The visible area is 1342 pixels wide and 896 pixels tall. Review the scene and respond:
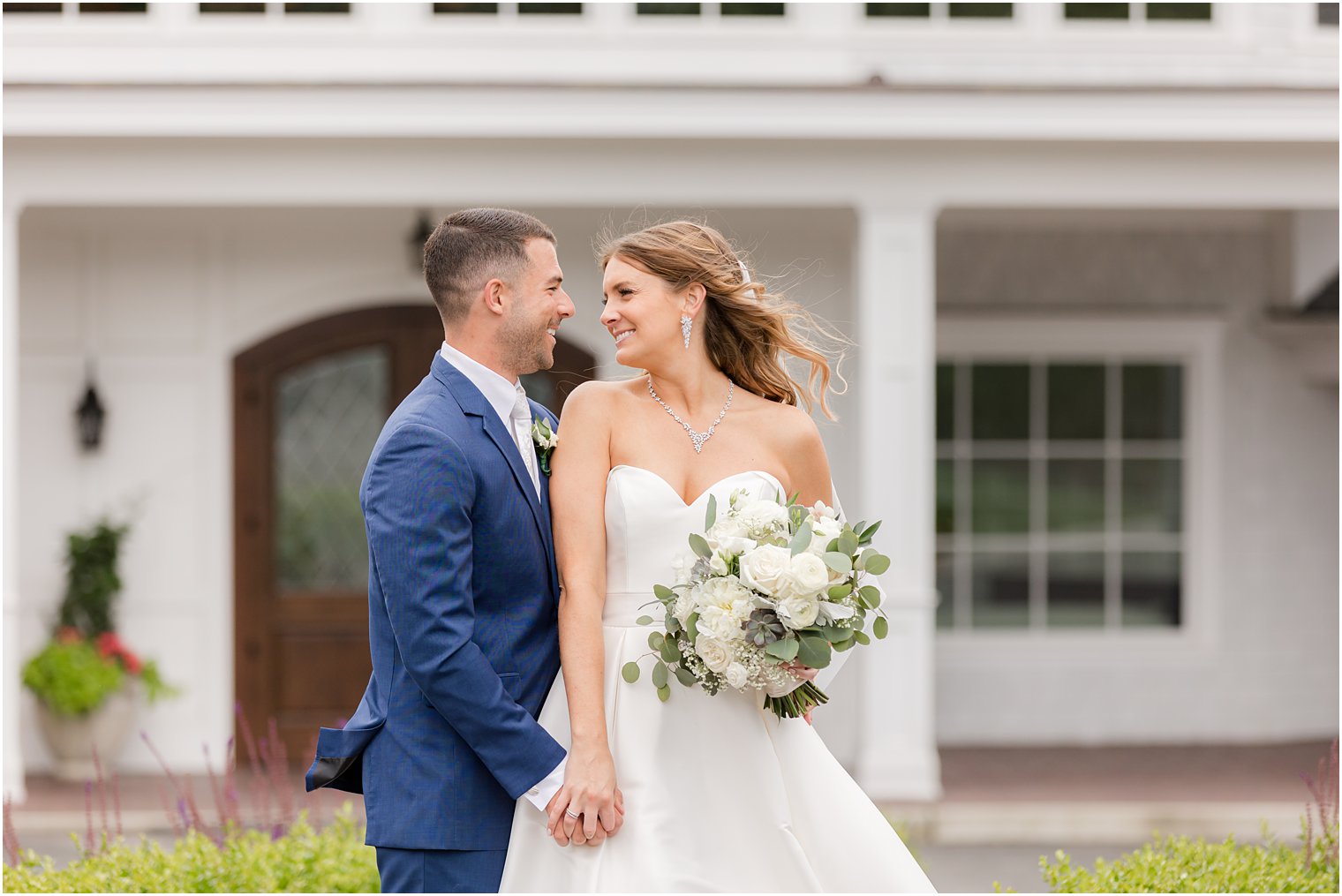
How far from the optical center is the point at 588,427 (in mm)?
3125

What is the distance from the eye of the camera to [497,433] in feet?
9.80

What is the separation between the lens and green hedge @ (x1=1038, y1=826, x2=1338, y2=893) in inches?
157

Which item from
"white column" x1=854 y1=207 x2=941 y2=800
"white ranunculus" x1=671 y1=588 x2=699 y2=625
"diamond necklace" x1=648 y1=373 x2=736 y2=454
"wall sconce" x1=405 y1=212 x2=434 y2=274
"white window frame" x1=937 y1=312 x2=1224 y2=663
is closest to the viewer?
"white ranunculus" x1=671 y1=588 x2=699 y2=625

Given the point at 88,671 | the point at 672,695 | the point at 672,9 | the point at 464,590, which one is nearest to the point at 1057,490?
the point at 672,9

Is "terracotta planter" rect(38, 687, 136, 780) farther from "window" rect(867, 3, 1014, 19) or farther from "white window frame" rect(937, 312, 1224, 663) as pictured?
"window" rect(867, 3, 1014, 19)

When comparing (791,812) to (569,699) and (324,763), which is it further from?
(324,763)

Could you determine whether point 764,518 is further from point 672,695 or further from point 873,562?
point 672,695

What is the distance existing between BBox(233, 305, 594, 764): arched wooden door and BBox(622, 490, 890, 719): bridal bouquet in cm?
621

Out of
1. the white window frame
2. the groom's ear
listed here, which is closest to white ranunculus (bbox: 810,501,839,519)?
the groom's ear

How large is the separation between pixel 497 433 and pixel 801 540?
0.69 meters

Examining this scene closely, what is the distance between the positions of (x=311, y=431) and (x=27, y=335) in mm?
1886

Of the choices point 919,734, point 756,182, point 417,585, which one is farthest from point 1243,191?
point 417,585

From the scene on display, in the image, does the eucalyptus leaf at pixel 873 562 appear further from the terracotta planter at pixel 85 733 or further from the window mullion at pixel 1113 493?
the window mullion at pixel 1113 493

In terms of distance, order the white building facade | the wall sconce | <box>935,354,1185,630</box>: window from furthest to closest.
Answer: <box>935,354,1185,630</box>: window, the wall sconce, the white building facade
